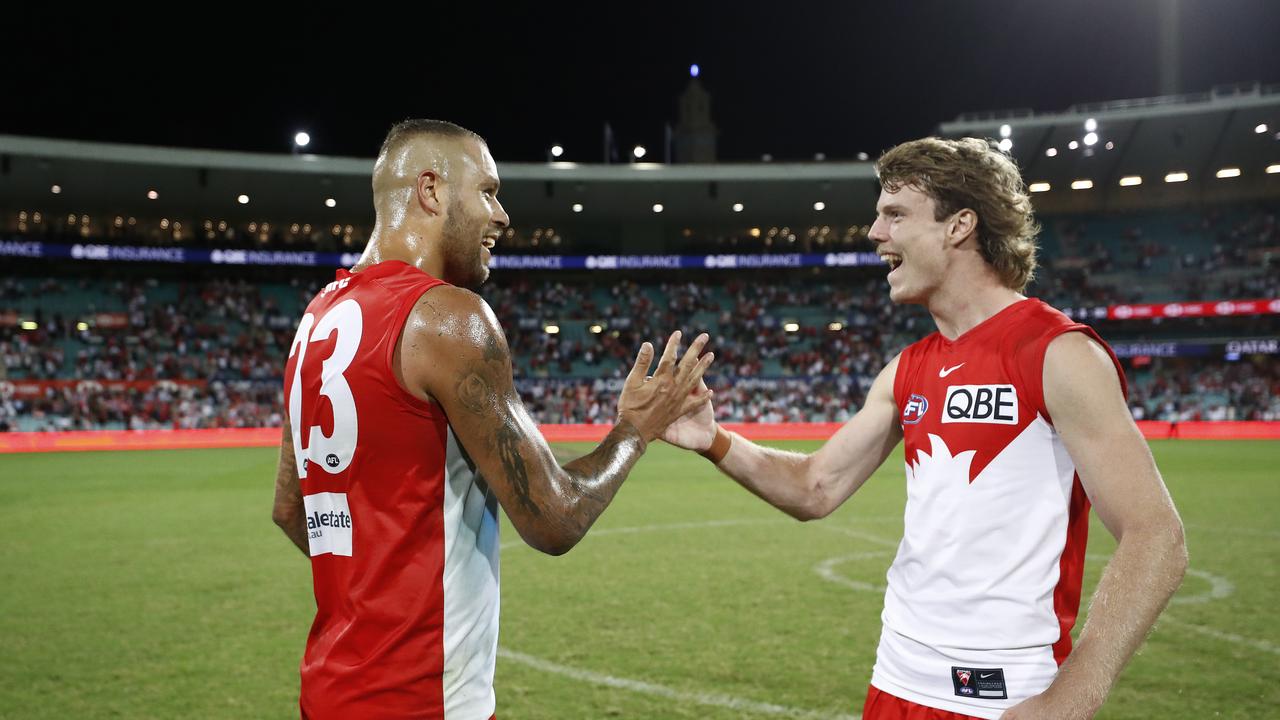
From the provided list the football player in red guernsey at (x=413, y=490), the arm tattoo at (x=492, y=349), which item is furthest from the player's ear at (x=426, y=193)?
the arm tattoo at (x=492, y=349)

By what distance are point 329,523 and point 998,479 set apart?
6.12 feet

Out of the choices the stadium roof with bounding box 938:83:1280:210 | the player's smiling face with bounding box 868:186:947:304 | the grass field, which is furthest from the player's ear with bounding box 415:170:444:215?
the stadium roof with bounding box 938:83:1280:210

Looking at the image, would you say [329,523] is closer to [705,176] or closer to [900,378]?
[900,378]

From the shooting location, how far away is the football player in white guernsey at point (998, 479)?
7.22 feet

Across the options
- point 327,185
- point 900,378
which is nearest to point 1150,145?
point 327,185

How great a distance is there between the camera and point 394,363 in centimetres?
234

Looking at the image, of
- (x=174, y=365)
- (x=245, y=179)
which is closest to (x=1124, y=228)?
(x=245, y=179)

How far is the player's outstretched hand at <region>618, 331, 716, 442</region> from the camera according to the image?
296 centimetres

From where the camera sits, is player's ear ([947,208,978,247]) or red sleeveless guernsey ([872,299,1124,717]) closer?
red sleeveless guernsey ([872,299,1124,717])

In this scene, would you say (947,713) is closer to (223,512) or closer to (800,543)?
(800,543)

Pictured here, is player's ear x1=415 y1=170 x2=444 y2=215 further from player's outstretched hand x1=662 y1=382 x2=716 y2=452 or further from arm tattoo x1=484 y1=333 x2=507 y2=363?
player's outstretched hand x1=662 y1=382 x2=716 y2=452

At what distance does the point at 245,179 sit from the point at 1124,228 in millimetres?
44856

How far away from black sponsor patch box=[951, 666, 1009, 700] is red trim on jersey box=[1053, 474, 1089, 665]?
163mm

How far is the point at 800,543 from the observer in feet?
37.1
